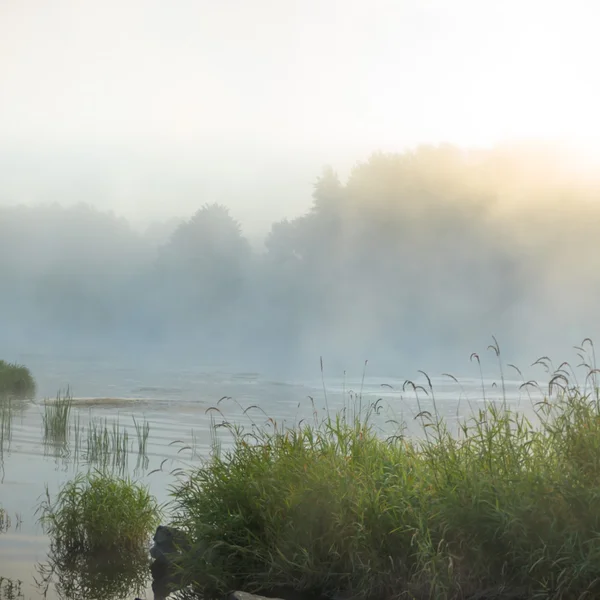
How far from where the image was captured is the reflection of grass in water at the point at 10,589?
688 cm

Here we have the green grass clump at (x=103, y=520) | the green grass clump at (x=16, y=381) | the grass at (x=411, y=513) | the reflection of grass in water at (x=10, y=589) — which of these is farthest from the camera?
the green grass clump at (x=16, y=381)

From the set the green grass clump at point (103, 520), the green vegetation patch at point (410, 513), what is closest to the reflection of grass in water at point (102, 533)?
the green grass clump at point (103, 520)

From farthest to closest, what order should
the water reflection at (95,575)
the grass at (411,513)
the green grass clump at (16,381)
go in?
the green grass clump at (16,381)
the water reflection at (95,575)
the grass at (411,513)

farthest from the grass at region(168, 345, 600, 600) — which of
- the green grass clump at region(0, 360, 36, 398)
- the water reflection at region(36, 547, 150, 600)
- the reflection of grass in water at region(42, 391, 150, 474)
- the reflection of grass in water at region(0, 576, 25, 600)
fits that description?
the green grass clump at region(0, 360, 36, 398)

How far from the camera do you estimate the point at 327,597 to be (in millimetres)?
6262

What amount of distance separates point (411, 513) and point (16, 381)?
79.5 ft

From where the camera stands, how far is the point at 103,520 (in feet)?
26.8

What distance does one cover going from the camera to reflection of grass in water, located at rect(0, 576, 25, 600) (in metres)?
6.88

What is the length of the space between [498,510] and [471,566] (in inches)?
21.6

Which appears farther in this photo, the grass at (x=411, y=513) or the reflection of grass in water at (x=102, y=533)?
the reflection of grass in water at (x=102, y=533)

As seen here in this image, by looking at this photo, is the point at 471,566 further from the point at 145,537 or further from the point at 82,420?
the point at 82,420

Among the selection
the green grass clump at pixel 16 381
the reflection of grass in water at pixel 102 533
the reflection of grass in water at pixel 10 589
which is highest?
the green grass clump at pixel 16 381

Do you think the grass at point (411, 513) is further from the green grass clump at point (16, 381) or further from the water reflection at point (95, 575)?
the green grass clump at point (16, 381)

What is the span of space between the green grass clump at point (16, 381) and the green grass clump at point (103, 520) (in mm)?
19698
